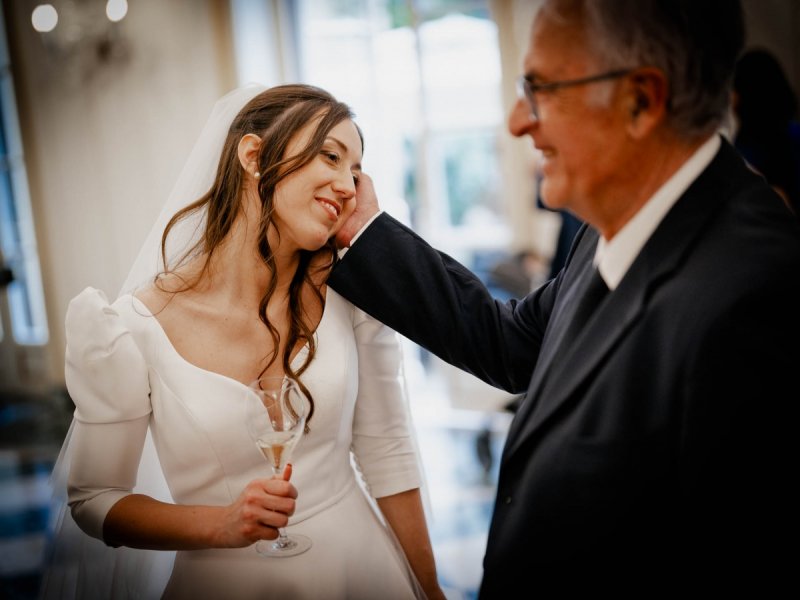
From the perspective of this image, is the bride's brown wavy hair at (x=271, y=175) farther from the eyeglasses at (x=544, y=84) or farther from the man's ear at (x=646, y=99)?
the man's ear at (x=646, y=99)

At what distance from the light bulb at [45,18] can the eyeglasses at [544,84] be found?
18.0 ft

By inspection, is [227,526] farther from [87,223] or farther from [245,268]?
[87,223]

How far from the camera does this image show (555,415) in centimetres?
111

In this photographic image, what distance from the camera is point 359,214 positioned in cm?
155

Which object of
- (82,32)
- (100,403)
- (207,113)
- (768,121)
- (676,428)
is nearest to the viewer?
(676,428)

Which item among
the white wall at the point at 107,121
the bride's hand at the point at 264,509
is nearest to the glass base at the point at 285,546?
the bride's hand at the point at 264,509

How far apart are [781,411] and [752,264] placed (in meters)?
0.18

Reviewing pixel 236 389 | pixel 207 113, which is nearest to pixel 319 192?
pixel 236 389

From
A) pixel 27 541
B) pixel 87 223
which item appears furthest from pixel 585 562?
pixel 87 223

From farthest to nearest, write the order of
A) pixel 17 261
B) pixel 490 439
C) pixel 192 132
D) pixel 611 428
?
pixel 17 261, pixel 192 132, pixel 490 439, pixel 611 428

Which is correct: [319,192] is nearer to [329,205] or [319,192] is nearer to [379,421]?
[329,205]

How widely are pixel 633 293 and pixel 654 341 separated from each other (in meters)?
0.08

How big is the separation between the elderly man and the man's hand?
17.9 inches

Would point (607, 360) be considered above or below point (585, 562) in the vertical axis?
above
